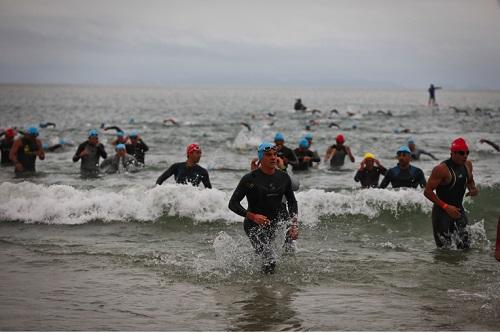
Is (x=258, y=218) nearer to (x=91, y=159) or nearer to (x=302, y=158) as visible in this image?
(x=302, y=158)

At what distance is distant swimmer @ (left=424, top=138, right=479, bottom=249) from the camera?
26.1ft

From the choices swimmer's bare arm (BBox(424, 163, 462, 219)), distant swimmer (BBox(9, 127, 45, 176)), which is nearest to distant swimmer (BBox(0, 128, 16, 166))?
distant swimmer (BBox(9, 127, 45, 176))

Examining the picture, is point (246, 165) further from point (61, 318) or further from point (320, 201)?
point (61, 318)

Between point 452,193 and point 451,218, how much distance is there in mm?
403

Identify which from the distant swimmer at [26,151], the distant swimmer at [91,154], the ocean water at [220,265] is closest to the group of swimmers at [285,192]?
the ocean water at [220,265]

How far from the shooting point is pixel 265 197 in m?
6.99

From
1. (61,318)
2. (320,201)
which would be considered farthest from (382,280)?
(320,201)

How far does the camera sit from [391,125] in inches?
1651

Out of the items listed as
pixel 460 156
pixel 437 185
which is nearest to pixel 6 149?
pixel 437 185

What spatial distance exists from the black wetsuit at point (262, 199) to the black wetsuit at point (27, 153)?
9.80m

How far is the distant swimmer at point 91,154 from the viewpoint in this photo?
15555 mm

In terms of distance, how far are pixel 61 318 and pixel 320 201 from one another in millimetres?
7520

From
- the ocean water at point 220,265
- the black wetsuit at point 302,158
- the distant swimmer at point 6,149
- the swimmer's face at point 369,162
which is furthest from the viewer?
the distant swimmer at point 6,149

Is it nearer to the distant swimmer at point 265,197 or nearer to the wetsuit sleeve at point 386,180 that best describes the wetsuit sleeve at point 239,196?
the distant swimmer at point 265,197
